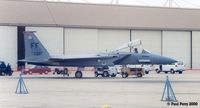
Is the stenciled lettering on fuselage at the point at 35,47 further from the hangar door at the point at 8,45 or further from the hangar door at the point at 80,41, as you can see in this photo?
the hangar door at the point at 80,41

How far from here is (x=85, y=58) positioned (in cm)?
5253

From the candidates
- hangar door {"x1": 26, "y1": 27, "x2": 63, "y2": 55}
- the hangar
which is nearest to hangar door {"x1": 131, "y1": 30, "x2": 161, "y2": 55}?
the hangar

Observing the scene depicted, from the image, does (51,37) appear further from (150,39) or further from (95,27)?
(150,39)

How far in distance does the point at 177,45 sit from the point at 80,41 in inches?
668

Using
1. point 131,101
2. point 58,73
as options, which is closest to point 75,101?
point 131,101

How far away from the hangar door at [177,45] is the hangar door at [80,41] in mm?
12553

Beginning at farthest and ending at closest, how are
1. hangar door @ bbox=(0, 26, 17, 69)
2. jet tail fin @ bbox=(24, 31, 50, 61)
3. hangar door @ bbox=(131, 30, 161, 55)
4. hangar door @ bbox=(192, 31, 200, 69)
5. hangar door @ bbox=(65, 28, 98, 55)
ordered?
1. hangar door @ bbox=(192, 31, 200, 69)
2. hangar door @ bbox=(131, 30, 161, 55)
3. hangar door @ bbox=(65, 28, 98, 55)
4. hangar door @ bbox=(0, 26, 17, 69)
5. jet tail fin @ bbox=(24, 31, 50, 61)

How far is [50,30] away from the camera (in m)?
82.2

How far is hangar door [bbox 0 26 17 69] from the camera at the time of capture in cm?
7975

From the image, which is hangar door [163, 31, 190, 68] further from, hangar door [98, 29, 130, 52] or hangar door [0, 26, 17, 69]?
hangar door [0, 26, 17, 69]

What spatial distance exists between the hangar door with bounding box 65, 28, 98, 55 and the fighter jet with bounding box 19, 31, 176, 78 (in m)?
29.7

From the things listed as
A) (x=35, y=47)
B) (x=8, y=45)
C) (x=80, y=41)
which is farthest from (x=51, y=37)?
(x=35, y=47)

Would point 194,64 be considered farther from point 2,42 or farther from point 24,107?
point 24,107

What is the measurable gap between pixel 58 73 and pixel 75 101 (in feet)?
133
